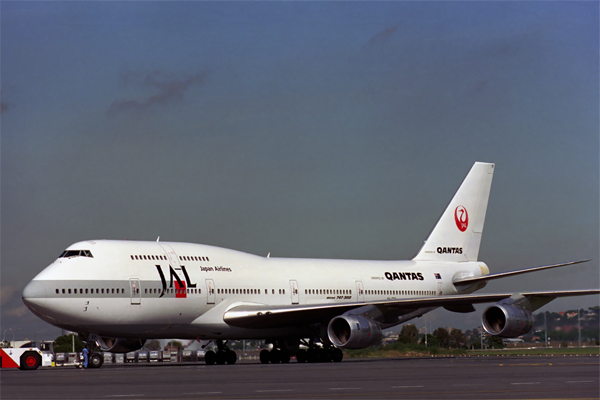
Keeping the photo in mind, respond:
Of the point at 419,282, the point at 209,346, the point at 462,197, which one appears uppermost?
the point at 462,197

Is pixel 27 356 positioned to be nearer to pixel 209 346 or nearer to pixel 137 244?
pixel 137 244

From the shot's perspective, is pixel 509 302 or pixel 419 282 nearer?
pixel 509 302

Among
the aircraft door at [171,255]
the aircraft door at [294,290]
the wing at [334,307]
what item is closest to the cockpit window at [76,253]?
the aircraft door at [171,255]

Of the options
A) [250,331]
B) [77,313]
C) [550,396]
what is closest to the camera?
[550,396]

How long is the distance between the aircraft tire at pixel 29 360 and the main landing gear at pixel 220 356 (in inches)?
271

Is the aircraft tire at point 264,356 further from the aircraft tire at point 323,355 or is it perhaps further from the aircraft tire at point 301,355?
the aircraft tire at point 323,355

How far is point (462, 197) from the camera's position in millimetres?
43000

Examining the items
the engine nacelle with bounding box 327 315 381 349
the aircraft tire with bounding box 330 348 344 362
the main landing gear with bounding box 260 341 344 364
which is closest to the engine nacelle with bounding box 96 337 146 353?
the main landing gear with bounding box 260 341 344 364

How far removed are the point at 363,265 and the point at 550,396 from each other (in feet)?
84.4

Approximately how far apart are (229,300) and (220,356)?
2.94 metres

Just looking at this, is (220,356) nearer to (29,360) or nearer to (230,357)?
(230,357)

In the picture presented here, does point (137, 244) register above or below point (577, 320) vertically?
above

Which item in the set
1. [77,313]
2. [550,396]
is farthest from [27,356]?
[550,396]

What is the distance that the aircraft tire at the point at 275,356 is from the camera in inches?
1374
